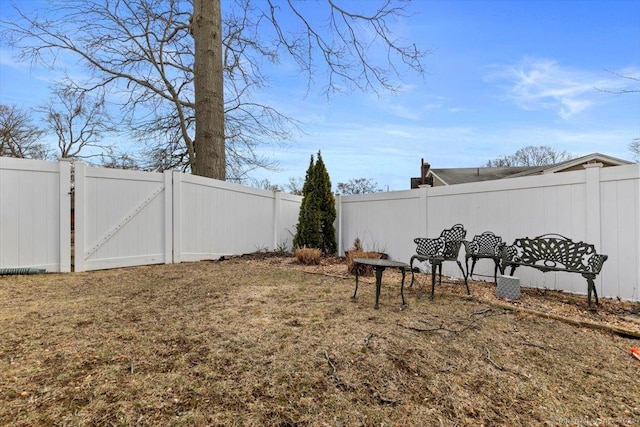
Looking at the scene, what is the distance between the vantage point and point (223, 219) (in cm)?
694

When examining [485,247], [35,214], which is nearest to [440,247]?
[485,247]

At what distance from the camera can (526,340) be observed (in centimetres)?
269

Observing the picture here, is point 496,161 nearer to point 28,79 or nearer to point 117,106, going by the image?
point 117,106

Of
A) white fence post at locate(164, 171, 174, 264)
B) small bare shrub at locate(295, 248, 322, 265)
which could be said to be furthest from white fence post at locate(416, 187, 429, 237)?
white fence post at locate(164, 171, 174, 264)

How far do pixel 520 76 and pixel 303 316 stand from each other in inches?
350

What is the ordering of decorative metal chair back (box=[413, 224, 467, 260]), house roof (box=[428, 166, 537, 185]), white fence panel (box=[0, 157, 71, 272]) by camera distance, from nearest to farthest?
decorative metal chair back (box=[413, 224, 467, 260]), white fence panel (box=[0, 157, 71, 272]), house roof (box=[428, 166, 537, 185])

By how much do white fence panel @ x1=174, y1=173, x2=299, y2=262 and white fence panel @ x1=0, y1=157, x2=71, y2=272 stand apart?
1.66 metres

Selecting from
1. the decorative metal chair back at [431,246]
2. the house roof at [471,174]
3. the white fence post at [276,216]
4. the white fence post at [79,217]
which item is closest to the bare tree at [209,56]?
Result: the white fence post at [276,216]

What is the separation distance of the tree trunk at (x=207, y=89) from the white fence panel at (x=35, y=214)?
3038mm

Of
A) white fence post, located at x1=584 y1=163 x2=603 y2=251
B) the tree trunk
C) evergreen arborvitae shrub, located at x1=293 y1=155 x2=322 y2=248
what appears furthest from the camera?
evergreen arborvitae shrub, located at x1=293 y1=155 x2=322 y2=248

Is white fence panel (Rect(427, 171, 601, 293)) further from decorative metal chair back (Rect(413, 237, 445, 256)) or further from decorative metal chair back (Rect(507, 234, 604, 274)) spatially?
decorative metal chair back (Rect(413, 237, 445, 256))

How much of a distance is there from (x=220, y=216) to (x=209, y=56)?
3.81 m

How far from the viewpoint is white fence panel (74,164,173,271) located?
4953 millimetres

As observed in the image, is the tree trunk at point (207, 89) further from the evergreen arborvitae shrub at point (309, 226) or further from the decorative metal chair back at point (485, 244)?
the decorative metal chair back at point (485, 244)
